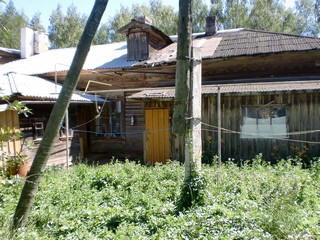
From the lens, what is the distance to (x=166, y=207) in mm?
4859

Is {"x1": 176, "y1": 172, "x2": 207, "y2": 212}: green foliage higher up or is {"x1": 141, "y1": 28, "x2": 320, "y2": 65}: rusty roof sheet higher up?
{"x1": 141, "y1": 28, "x2": 320, "y2": 65}: rusty roof sheet

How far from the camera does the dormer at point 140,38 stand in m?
13.2

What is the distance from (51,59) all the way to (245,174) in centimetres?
1396

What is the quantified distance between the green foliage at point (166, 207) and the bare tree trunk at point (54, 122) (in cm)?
24

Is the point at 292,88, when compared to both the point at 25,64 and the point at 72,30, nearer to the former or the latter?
the point at 25,64

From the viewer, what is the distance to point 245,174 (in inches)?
250

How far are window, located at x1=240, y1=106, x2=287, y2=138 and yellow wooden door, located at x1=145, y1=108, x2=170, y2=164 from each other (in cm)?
292

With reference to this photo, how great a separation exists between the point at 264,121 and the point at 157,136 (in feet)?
13.2

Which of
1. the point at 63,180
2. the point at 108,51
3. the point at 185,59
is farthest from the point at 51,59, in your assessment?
the point at 185,59

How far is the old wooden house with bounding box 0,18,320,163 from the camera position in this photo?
8.91 meters

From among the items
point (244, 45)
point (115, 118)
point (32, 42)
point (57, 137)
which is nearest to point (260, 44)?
point (244, 45)

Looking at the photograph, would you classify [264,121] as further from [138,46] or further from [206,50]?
[138,46]

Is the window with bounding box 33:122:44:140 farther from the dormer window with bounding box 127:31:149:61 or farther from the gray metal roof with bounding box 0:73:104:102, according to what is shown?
the dormer window with bounding box 127:31:149:61

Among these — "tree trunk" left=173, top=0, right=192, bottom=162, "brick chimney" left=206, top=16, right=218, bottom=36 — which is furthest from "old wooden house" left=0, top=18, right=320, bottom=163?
"tree trunk" left=173, top=0, right=192, bottom=162
